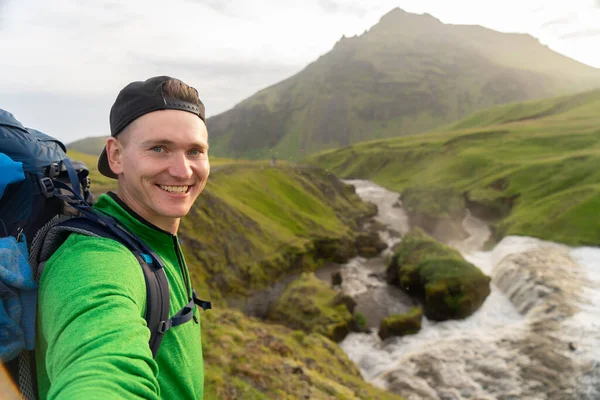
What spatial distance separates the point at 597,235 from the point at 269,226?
39329 millimetres

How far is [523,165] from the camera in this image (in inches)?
2953

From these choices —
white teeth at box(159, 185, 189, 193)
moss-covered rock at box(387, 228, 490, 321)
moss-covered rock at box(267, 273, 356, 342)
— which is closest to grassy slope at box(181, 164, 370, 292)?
moss-covered rock at box(267, 273, 356, 342)

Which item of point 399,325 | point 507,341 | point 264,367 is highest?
point 264,367

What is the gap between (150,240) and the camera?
3.43m

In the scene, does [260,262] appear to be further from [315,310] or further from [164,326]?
[164,326]

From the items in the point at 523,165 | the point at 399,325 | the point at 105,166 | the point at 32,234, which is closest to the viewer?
the point at 32,234

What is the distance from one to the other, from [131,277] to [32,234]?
1017mm

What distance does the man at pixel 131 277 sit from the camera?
2238mm

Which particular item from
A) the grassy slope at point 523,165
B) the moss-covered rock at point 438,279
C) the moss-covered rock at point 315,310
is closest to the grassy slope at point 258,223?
the moss-covered rock at point 315,310

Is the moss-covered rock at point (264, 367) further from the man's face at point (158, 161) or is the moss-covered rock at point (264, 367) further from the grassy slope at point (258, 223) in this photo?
the grassy slope at point (258, 223)

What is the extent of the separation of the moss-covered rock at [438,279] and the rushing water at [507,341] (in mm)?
1058

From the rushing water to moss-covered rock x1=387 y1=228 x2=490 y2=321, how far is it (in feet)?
3.47

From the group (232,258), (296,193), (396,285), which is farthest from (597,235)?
(232,258)

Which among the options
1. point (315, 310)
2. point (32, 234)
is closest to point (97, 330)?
point (32, 234)
